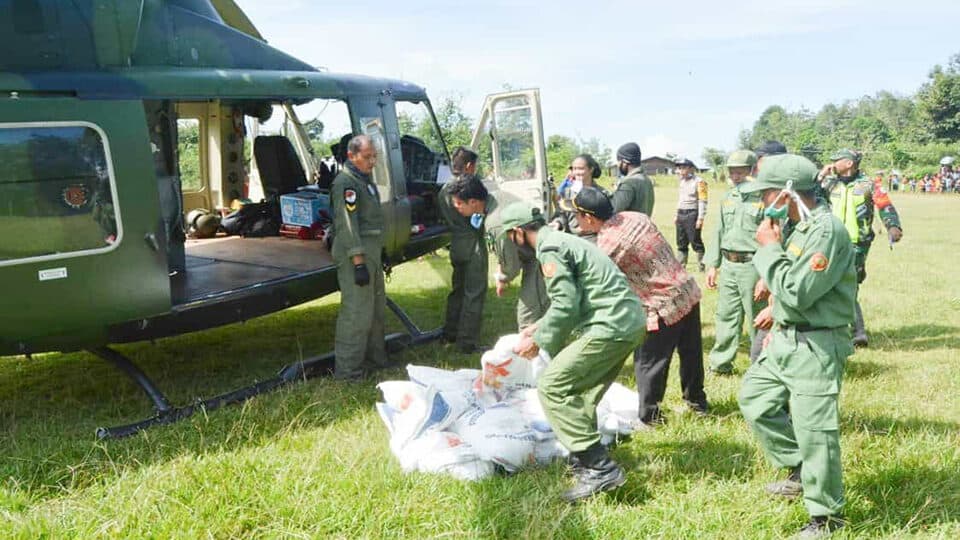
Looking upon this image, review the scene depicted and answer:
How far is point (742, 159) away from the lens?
651 cm

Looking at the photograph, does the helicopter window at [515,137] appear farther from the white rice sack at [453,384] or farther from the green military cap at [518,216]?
the green military cap at [518,216]

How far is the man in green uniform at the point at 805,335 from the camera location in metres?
3.27

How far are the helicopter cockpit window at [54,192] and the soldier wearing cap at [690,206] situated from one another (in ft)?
24.7

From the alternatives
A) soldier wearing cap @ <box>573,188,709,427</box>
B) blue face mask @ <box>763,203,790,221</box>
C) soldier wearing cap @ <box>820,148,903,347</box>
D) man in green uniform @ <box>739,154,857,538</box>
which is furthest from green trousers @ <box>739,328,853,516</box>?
soldier wearing cap @ <box>820,148,903,347</box>

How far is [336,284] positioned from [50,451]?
8.44 ft

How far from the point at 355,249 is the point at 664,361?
243cm

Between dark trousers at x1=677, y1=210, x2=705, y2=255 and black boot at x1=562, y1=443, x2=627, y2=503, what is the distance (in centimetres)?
A: 740

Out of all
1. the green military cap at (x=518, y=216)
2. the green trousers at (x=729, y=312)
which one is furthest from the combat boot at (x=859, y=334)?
the green military cap at (x=518, y=216)

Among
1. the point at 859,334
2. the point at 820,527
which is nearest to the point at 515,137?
the point at 859,334

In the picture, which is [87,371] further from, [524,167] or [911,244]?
[911,244]

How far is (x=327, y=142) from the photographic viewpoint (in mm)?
9312

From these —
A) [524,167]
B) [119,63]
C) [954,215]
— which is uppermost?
[119,63]

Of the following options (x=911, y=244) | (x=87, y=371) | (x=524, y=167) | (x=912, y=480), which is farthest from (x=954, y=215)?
(x=87, y=371)

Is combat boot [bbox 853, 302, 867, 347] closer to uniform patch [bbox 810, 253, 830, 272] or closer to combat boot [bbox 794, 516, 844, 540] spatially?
combat boot [bbox 794, 516, 844, 540]
